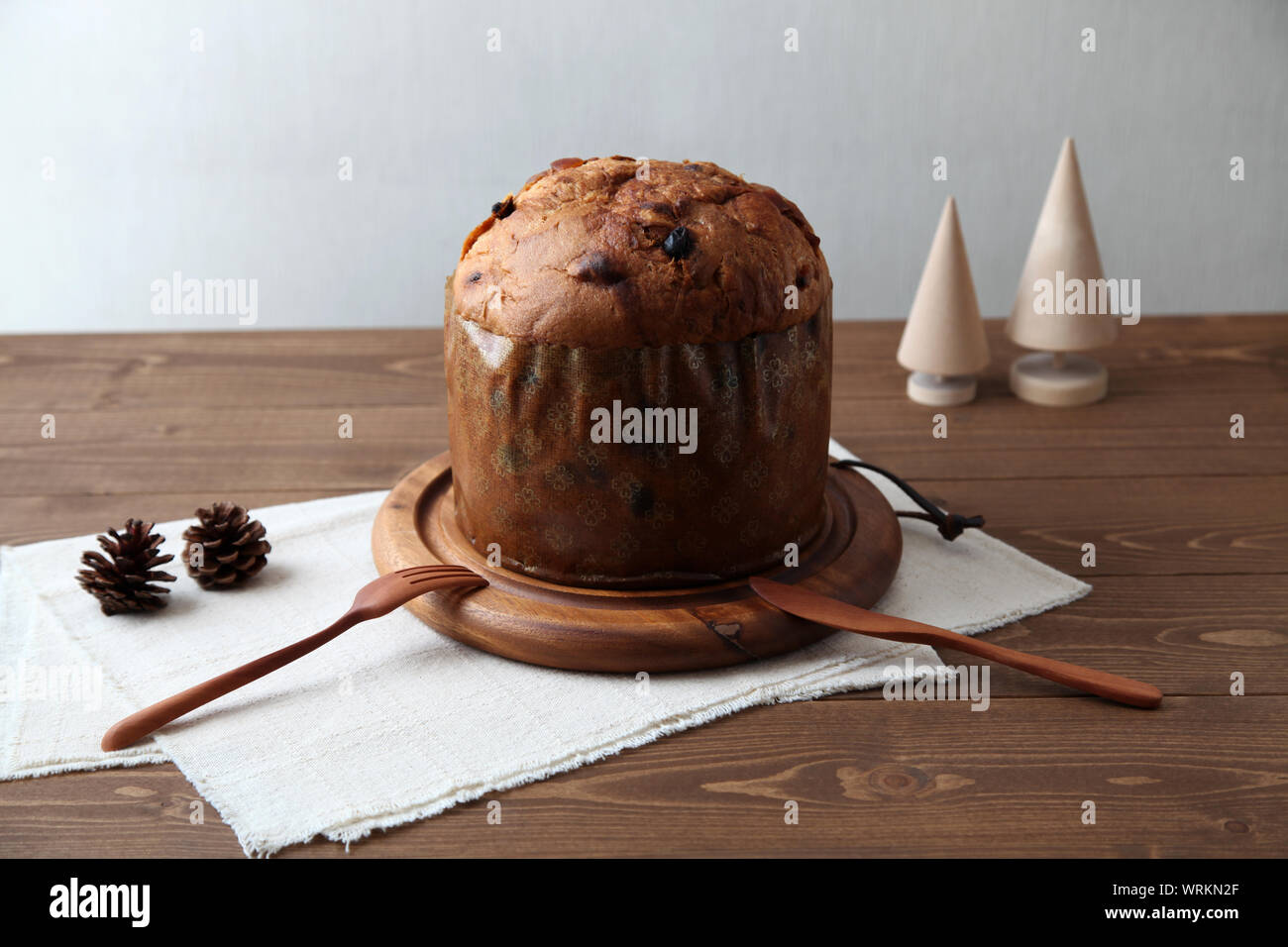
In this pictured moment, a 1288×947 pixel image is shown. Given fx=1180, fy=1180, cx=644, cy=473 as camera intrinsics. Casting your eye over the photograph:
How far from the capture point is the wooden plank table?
0.78 meters

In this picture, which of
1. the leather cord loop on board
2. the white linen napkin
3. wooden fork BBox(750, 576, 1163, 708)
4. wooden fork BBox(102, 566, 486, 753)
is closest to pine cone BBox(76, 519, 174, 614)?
the white linen napkin

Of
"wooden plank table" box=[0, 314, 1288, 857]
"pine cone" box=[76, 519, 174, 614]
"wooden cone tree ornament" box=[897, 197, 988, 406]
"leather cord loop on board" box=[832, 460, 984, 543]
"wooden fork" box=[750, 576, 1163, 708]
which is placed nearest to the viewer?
"wooden plank table" box=[0, 314, 1288, 857]

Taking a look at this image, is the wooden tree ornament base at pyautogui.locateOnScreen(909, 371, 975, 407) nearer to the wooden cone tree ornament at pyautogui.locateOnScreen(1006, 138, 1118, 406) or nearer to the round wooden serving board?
the wooden cone tree ornament at pyautogui.locateOnScreen(1006, 138, 1118, 406)

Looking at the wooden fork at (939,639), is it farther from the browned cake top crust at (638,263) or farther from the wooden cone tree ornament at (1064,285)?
the wooden cone tree ornament at (1064,285)

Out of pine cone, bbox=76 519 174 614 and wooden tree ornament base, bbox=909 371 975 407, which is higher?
wooden tree ornament base, bbox=909 371 975 407

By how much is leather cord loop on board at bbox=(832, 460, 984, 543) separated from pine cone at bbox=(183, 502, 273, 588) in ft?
1.91

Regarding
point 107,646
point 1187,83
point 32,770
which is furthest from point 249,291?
point 1187,83

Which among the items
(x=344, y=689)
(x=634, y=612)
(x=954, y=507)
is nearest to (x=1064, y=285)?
(x=954, y=507)

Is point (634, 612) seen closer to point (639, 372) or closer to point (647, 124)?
point (639, 372)

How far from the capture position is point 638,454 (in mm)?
920

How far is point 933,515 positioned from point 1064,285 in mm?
485

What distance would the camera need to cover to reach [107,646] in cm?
99

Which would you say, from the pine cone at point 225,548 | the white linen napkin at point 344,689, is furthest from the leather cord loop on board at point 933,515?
the pine cone at point 225,548
